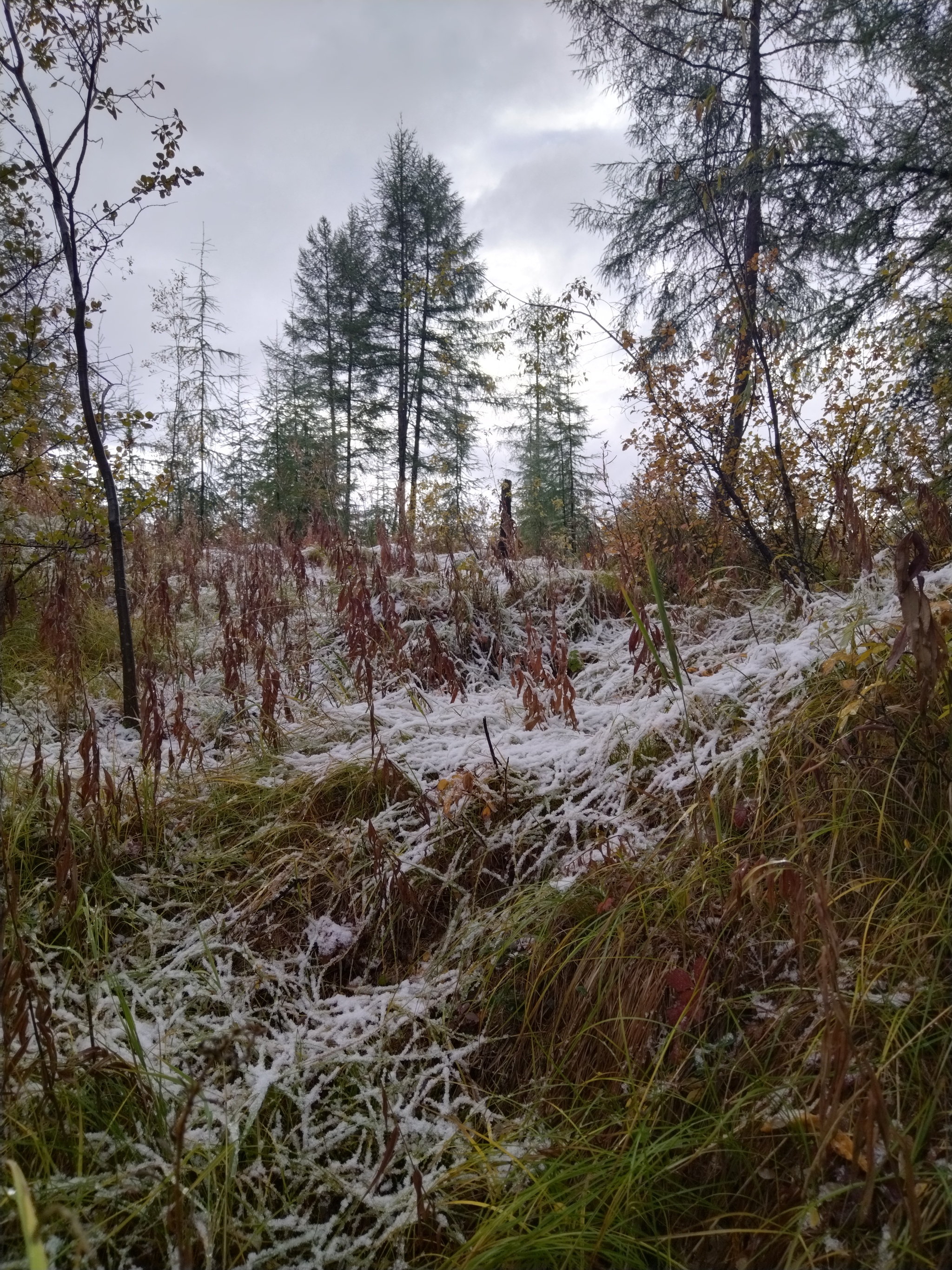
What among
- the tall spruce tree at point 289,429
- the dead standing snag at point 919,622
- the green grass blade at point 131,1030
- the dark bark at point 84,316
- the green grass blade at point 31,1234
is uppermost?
the tall spruce tree at point 289,429

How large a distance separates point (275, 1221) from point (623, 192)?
34.5 feet

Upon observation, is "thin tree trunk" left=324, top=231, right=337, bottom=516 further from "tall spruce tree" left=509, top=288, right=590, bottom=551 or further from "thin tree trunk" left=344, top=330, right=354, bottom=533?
"tall spruce tree" left=509, top=288, right=590, bottom=551

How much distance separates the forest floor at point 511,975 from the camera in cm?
112

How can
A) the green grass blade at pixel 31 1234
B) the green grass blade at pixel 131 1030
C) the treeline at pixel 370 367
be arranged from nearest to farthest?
the green grass blade at pixel 31 1234 → the green grass blade at pixel 131 1030 → the treeline at pixel 370 367

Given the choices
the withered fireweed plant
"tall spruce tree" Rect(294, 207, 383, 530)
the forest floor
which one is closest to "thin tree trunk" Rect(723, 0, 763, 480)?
the forest floor

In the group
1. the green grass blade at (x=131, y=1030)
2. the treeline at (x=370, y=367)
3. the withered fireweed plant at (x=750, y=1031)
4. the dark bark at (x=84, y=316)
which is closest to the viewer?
the withered fireweed plant at (x=750, y=1031)

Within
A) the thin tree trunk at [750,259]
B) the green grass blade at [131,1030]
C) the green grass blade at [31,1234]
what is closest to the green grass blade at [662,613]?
the green grass blade at [31,1234]

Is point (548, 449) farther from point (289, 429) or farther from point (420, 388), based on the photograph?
point (289, 429)

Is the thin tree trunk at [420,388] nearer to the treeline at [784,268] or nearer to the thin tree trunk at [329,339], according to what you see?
the thin tree trunk at [329,339]

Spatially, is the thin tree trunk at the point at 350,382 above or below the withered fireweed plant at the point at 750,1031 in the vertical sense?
above

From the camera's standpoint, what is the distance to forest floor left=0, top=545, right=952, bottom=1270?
1.12m

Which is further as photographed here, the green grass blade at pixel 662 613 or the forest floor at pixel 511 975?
the green grass blade at pixel 662 613

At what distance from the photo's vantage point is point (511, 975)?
1.67m

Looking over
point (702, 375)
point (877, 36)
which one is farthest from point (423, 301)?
point (702, 375)
